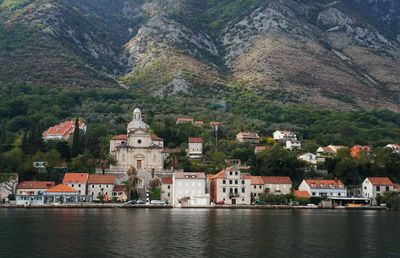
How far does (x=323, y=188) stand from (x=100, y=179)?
36257 millimetres

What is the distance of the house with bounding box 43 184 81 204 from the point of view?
112562mm

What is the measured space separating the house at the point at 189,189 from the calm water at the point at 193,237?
108ft

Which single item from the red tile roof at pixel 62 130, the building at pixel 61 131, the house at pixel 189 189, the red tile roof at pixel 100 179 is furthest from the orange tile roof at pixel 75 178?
the red tile roof at pixel 62 130

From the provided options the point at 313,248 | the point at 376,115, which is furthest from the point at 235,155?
the point at 313,248

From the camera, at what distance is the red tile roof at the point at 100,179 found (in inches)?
4579

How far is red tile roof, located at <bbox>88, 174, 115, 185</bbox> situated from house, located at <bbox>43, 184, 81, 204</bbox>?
354 centimetres

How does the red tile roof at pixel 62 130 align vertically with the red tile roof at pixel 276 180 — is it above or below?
above

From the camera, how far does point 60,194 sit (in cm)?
11281

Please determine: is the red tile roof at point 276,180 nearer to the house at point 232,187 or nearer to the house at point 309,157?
the house at point 232,187

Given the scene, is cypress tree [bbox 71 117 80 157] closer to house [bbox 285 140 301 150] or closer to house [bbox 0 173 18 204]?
house [bbox 0 173 18 204]

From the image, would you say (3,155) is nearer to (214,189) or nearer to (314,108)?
(214,189)

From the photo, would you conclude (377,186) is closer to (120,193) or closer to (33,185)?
(120,193)

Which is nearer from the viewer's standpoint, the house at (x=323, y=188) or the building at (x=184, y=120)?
the house at (x=323, y=188)

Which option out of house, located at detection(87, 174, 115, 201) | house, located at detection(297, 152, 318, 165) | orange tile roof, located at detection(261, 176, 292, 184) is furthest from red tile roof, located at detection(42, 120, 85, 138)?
house, located at detection(297, 152, 318, 165)
